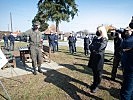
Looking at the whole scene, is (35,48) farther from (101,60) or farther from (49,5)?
(49,5)

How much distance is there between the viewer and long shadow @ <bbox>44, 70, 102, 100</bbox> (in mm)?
6327

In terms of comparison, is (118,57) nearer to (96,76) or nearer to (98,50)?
(96,76)

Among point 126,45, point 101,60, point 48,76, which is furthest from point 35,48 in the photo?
point 126,45

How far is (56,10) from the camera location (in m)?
47.5

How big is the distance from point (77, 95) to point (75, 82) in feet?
3.83

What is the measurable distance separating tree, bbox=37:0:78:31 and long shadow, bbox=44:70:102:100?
38.5 meters

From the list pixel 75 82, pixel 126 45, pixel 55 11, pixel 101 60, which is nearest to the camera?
pixel 126 45

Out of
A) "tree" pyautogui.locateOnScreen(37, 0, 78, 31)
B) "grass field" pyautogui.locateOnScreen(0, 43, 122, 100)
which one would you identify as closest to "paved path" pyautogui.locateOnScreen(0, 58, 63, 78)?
"grass field" pyautogui.locateOnScreen(0, 43, 122, 100)

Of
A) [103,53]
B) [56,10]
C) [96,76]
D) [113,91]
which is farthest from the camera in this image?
[56,10]

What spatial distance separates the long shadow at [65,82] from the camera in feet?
20.8

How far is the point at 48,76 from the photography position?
830 centimetres

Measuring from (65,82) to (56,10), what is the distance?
136ft

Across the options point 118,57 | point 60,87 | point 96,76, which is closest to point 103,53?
point 96,76

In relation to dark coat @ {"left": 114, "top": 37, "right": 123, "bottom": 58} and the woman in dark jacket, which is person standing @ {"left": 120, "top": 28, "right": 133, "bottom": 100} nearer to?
the woman in dark jacket
